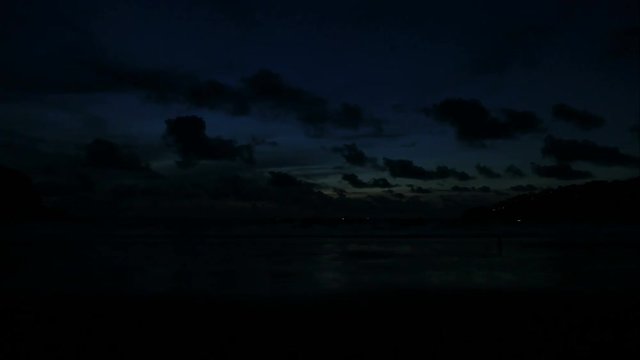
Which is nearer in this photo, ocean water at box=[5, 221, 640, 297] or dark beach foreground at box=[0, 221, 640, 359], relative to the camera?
dark beach foreground at box=[0, 221, 640, 359]

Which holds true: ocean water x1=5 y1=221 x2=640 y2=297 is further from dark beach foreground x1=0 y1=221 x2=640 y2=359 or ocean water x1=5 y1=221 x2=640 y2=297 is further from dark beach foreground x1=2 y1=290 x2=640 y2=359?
dark beach foreground x1=2 y1=290 x2=640 y2=359

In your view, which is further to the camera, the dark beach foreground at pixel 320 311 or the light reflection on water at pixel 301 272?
the light reflection on water at pixel 301 272

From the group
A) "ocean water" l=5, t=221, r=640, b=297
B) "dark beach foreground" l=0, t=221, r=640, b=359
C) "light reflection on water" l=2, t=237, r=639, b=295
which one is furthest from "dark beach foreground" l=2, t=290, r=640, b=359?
"light reflection on water" l=2, t=237, r=639, b=295

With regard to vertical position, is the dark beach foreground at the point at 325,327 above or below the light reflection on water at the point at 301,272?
above

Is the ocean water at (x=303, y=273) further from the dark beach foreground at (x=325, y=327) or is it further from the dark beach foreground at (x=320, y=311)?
the dark beach foreground at (x=325, y=327)

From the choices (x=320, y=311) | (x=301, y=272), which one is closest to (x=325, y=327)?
(x=320, y=311)

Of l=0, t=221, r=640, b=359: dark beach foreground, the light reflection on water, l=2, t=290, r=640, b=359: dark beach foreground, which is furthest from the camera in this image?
the light reflection on water

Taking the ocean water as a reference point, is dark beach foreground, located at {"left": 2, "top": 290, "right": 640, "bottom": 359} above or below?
above

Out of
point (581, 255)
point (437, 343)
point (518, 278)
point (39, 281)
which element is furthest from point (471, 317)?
point (581, 255)

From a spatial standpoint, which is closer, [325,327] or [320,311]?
[325,327]

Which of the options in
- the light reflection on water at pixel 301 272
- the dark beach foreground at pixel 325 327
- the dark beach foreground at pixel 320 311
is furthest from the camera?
the light reflection on water at pixel 301 272

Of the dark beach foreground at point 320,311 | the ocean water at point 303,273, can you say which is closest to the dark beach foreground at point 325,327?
the dark beach foreground at point 320,311

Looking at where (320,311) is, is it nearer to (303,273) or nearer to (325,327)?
(325,327)

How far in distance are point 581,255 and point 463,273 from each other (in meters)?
21.5
